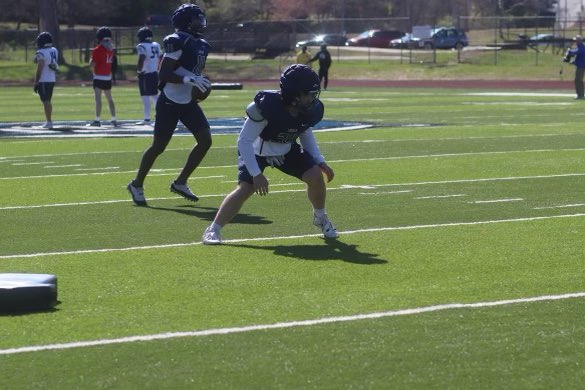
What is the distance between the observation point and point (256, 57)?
68.8 meters

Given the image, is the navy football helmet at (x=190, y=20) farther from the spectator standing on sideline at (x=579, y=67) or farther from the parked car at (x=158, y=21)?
the parked car at (x=158, y=21)

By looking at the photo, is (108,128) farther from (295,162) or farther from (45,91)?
(295,162)

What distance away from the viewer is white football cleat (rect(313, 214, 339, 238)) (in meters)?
10.2

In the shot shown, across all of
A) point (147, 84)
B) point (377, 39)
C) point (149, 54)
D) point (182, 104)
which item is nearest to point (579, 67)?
point (149, 54)

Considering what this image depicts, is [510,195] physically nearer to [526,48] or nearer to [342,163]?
[342,163]

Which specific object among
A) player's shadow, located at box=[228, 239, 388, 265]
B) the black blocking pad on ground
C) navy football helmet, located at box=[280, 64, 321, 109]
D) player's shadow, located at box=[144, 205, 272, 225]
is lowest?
player's shadow, located at box=[144, 205, 272, 225]

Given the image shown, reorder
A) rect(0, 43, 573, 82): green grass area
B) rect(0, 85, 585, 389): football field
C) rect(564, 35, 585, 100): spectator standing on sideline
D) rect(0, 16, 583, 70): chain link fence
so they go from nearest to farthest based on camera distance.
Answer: rect(0, 85, 585, 389): football field → rect(564, 35, 585, 100): spectator standing on sideline → rect(0, 43, 573, 82): green grass area → rect(0, 16, 583, 70): chain link fence

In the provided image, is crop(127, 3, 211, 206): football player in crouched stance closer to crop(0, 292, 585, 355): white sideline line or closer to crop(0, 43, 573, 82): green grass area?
crop(0, 292, 585, 355): white sideline line

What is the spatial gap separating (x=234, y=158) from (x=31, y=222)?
6.59m

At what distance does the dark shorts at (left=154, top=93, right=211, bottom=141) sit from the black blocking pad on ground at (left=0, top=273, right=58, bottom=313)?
211 inches

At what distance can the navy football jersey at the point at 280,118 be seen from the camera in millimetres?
9570

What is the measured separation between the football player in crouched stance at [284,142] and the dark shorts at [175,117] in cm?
283

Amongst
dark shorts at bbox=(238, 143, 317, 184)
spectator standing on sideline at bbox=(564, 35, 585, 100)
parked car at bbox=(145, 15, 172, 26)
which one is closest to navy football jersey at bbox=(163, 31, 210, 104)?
dark shorts at bbox=(238, 143, 317, 184)

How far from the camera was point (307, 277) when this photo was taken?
Result: 8.48 meters
